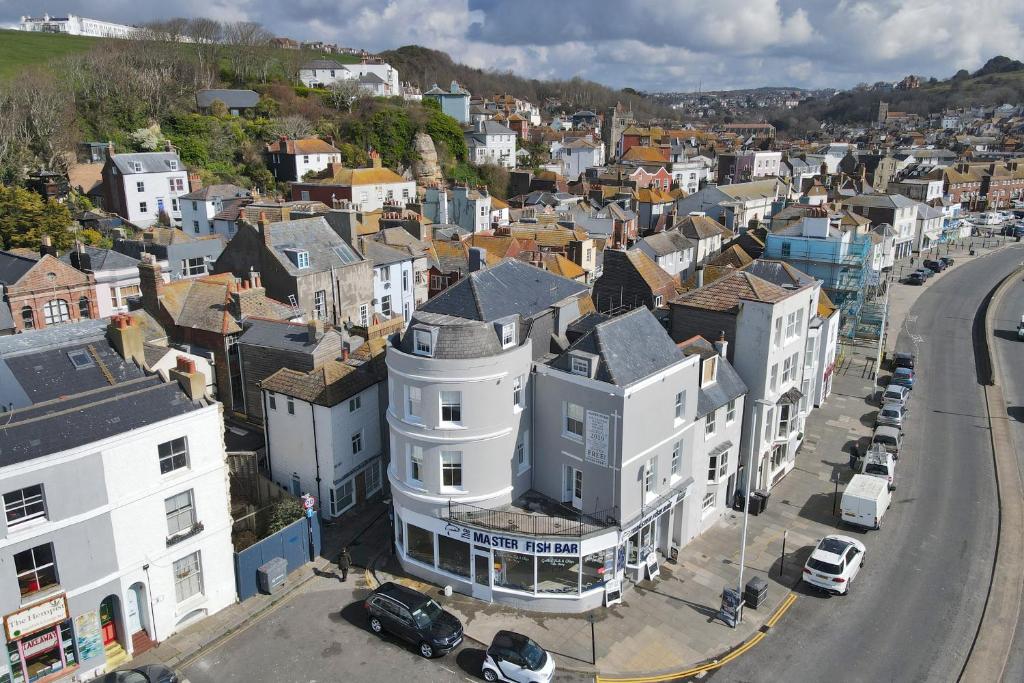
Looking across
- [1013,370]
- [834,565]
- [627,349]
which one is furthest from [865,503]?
[1013,370]

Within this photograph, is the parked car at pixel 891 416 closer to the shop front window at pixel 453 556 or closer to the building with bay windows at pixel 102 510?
the shop front window at pixel 453 556

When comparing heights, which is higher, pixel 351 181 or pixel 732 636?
pixel 351 181

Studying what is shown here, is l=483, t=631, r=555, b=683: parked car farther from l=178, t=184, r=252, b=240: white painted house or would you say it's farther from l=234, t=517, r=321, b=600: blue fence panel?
l=178, t=184, r=252, b=240: white painted house

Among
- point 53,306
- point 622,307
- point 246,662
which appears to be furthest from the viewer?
point 53,306

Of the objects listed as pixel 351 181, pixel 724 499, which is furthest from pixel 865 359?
pixel 351 181

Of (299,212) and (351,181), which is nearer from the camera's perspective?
(299,212)

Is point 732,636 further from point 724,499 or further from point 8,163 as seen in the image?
point 8,163
